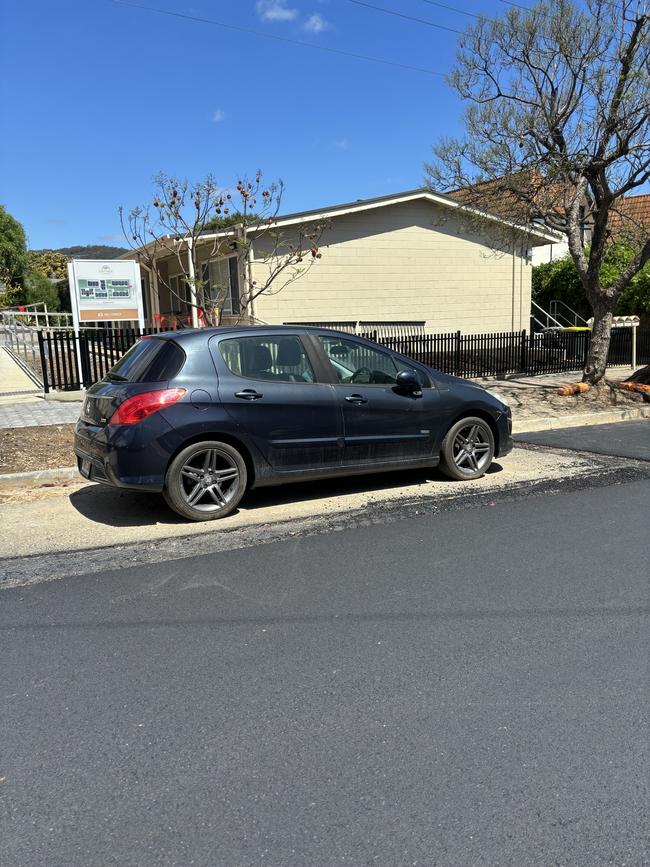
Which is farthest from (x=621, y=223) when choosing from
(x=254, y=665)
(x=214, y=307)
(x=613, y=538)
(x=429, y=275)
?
(x=254, y=665)

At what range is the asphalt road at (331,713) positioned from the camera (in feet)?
7.86

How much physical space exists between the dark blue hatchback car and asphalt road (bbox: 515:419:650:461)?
2788mm

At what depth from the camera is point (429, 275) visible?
2089 centimetres

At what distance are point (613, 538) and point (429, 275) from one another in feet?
53.8

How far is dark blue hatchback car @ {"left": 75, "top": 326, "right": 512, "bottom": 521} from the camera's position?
19.2 feet

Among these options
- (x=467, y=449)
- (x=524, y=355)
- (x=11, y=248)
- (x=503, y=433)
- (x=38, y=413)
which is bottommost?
(x=467, y=449)

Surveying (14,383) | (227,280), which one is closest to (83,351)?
(14,383)

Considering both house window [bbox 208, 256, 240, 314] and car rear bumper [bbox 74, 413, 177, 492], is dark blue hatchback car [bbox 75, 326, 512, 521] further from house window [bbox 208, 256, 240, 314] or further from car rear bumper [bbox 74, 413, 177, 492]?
house window [bbox 208, 256, 240, 314]

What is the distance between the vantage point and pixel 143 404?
19.1 feet

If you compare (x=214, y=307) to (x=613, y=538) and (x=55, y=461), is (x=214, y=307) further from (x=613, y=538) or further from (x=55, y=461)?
(x=613, y=538)

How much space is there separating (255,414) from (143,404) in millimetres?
968

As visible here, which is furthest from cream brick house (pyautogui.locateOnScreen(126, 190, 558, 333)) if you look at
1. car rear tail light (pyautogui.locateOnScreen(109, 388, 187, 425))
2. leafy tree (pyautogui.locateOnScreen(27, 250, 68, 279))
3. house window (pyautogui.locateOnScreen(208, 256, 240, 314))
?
leafy tree (pyautogui.locateOnScreen(27, 250, 68, 279))

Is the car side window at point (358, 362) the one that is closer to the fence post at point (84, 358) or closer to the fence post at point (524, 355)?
the fence post at point (84, 358)

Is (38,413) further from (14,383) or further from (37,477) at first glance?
(14,383)
